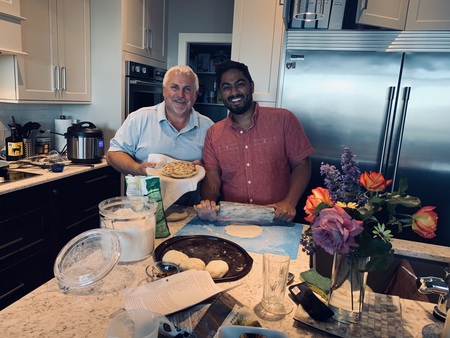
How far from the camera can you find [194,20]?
3.74 meters

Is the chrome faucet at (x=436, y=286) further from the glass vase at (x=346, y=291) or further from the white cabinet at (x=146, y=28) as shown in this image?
the white cabinet at (x=146, y=28)

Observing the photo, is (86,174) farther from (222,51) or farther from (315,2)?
(222,51)

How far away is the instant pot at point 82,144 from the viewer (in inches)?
102

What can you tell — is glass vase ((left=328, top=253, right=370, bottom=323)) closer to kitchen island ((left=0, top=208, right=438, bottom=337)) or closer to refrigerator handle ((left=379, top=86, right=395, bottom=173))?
kitchen island ((left=0, top=208, right=438, bottom=337))

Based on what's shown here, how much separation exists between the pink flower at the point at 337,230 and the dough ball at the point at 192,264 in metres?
0.43

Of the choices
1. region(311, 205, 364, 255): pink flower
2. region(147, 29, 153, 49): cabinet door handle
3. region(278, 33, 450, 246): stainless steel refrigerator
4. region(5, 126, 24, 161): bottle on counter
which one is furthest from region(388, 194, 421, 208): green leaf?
region(147, 29, 153, 49): cabinet door handle

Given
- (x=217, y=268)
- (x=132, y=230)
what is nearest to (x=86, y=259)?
(x=132, y=230)

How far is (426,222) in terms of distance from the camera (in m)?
0.72

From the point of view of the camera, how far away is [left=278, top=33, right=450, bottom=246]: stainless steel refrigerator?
2.22 metres

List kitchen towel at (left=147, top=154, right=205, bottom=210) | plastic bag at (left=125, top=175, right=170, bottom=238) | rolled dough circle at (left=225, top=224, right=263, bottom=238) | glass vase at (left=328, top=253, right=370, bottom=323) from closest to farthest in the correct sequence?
glass vase at (left=328, top=253, right=370, bottom=323), plastic bag at (left=125, top=175, right=170, bottom=238), rolled dough circle at (left=225, top=224, right=263, bottom=238), kitchen towel at (left=147, top=154, right=205, bottom=210)

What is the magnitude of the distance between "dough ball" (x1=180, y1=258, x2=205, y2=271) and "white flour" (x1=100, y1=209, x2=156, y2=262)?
15 cm

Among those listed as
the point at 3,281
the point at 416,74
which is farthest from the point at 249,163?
the point at 3,281

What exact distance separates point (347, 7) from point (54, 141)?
2587 millimetres

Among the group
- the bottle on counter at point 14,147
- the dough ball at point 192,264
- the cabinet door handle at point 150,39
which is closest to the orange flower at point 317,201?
the dough ball at point 192,264
